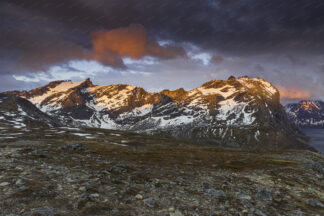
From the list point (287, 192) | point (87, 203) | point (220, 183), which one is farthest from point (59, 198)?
point (287, 192)

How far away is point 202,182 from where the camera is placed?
15352 mm

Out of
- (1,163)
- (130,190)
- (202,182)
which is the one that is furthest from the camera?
(202,182)

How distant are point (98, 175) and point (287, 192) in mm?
13874

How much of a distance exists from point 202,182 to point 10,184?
38.7ft

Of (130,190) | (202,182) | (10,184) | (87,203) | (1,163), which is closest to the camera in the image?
(87,203)

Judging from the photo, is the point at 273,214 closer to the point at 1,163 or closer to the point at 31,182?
the point at 31,182

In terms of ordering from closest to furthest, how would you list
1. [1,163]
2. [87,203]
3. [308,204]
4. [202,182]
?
1. [87,203]
2. [308,204]
3. [1,163]
4. [202,182]

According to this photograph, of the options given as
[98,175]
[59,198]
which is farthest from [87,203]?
[98,175]

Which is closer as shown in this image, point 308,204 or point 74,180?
point 74,180

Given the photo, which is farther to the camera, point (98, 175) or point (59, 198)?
point (98, 175)

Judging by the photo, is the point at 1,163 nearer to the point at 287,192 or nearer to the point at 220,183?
the point at 220,183

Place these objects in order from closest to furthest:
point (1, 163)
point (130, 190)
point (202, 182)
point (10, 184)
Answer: point (10, 184)
point (130, 190)
point (1, 163)
point (202, 182)

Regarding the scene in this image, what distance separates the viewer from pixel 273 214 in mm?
10445

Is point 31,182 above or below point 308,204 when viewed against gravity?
above
